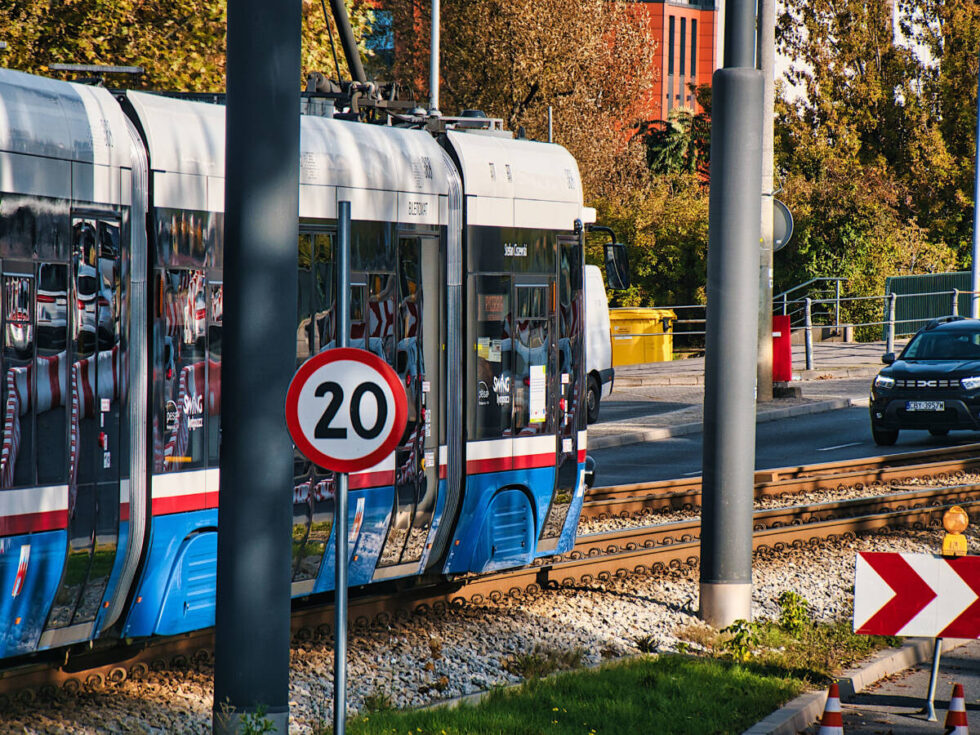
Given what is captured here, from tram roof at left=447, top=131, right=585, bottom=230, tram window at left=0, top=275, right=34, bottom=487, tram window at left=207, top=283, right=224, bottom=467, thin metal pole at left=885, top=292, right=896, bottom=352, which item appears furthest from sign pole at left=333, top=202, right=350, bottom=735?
thin metal pole at left=885, top=292, right=896, bottom=352

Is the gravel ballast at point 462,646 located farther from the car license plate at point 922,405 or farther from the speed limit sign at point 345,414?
the car license plate at point 922,405

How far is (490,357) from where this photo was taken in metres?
9.92

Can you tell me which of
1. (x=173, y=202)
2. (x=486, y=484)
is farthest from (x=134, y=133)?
(x=486, y=484)

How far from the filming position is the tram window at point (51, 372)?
7.05m

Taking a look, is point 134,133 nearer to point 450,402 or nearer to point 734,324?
point 450,402

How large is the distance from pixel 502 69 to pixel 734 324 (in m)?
29.6

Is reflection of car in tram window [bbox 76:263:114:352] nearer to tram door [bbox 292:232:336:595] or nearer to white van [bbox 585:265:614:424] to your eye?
tram door [bbox 292:232:336:595]

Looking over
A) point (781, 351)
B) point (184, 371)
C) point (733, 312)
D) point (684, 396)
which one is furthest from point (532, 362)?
point (781, 351)

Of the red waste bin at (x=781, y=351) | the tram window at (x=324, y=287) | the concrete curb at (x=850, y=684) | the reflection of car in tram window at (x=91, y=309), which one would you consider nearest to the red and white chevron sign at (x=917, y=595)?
the concrete curb at (x=850, y=684)

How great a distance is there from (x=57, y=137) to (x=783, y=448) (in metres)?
14.5

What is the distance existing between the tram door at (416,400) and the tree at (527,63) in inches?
1116

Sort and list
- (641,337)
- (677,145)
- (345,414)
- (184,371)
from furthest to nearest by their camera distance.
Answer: (677,145), (641,337), (184,371), (345,414)

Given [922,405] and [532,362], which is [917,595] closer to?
[532,362]

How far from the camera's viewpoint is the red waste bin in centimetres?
2581
